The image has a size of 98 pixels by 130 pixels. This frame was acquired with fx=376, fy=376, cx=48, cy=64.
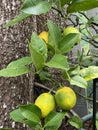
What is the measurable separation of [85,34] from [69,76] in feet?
1.66

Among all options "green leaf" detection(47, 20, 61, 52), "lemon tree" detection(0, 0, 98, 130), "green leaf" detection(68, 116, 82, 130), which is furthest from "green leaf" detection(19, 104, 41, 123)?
"green leaf" detection(68, 116, 82, 130)

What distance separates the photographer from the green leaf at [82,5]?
23.2 inches

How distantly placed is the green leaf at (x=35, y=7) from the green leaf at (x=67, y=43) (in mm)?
72

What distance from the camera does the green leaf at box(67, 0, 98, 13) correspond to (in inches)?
23.2

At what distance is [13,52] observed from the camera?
0.91m

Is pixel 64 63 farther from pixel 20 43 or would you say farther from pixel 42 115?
pixel 20 43

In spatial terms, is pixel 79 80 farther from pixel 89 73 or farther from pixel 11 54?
pixel 11 54

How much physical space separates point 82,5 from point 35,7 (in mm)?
79

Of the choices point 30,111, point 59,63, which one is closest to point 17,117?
point 30,111

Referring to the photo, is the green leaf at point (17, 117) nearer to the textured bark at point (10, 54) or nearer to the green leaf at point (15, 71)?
the green leaf at point (15, 71)

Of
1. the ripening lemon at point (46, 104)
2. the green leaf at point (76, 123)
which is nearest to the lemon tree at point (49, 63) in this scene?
the ripening lemon at point (46, 104)

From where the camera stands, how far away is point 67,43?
0.63m

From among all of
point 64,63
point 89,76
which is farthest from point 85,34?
point 64,63

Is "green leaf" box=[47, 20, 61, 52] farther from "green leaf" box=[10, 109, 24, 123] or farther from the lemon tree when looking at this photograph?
"green leaf" box=[10, 109, 24, 123]
